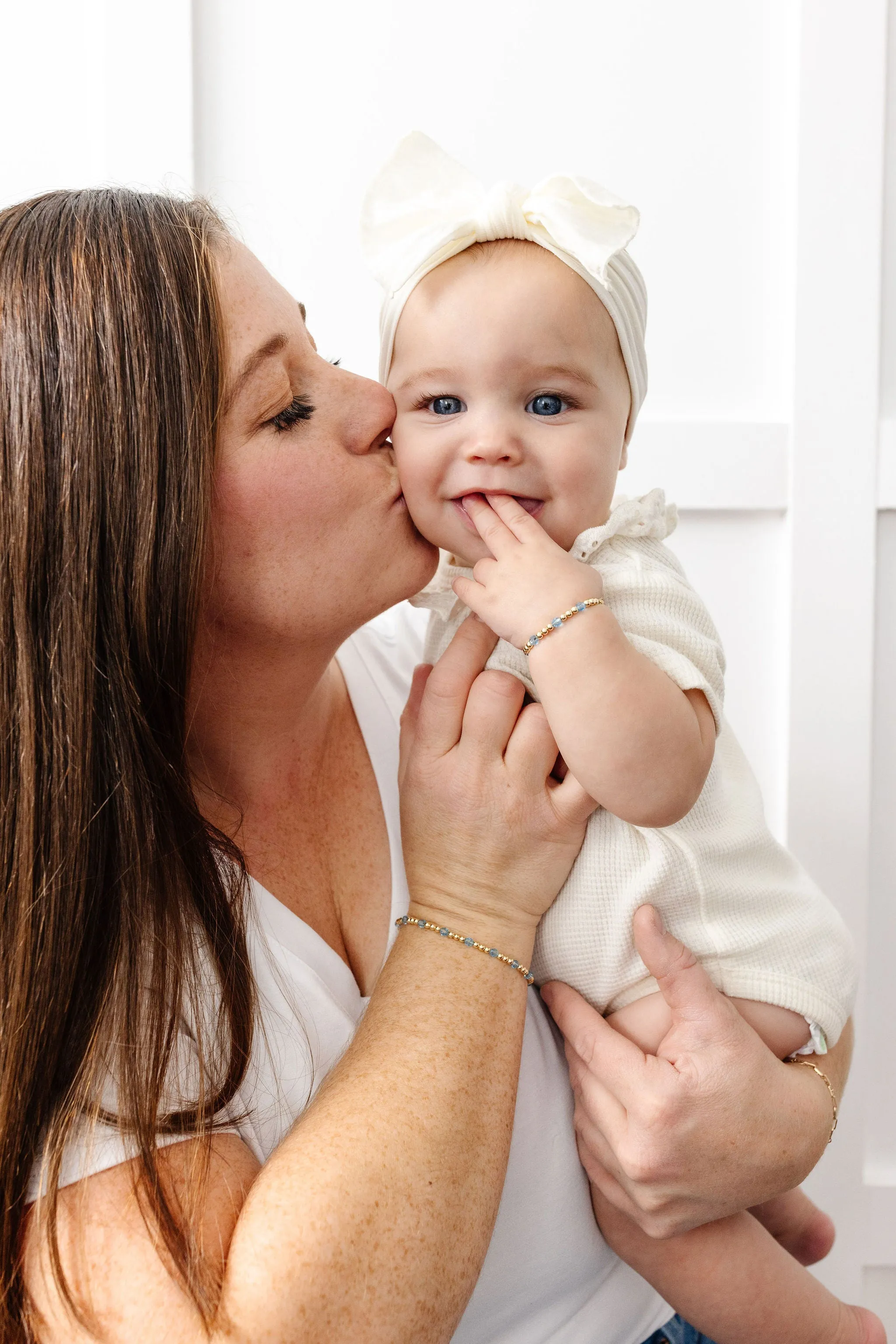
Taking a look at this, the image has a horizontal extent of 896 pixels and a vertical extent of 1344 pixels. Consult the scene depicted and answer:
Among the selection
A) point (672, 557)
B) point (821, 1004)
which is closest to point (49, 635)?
point (672, 557)

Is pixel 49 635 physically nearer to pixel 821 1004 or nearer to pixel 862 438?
pixel 821 1004

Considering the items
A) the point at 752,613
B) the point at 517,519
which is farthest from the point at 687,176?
the point at 517,519

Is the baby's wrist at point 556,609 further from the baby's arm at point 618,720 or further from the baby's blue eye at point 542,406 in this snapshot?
the baby's blue eye at point 542,406

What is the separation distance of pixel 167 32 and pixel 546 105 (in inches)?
23.8

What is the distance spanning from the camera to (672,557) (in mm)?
1280

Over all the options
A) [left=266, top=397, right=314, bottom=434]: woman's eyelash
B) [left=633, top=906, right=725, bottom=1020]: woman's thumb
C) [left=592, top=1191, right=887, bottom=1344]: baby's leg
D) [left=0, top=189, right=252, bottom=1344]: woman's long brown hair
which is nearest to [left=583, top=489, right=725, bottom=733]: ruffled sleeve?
[left=633, top=906, right=725, bottom=1020]: woman's thumb

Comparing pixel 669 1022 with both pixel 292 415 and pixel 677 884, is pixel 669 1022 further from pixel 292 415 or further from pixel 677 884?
pixel 292 415

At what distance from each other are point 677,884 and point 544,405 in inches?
21.0

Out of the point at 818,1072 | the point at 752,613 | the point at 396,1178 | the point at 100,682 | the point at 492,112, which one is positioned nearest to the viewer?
the point at 396,1178

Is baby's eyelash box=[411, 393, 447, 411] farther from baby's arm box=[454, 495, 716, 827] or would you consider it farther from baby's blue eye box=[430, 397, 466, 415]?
baby's arm box=[454, 495, 716, 827]

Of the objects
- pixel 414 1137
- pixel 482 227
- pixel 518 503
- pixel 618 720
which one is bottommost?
pixel 414 1137

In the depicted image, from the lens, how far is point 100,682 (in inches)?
40.1

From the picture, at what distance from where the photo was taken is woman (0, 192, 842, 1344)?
0.90 m

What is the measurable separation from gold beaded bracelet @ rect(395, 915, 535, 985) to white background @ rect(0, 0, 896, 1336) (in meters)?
0.88
